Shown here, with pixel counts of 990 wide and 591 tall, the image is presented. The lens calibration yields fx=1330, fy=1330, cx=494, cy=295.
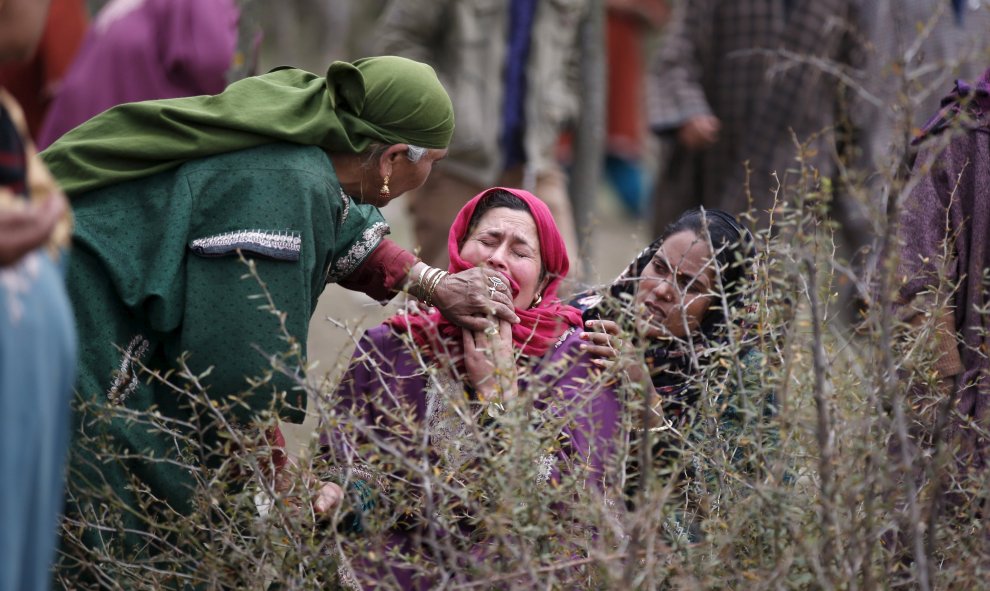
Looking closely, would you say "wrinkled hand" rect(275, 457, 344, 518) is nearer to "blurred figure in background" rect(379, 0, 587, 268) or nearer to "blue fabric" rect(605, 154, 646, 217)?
"blurred figure in background" rect(379, 0, 587, 268)

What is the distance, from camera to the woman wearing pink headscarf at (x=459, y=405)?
2.72 meters

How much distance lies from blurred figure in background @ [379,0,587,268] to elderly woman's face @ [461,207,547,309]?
240 centimetres

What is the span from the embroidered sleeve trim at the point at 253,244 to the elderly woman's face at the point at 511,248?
1.77 feet

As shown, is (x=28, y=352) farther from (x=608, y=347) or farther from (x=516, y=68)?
(x=516, y=68)

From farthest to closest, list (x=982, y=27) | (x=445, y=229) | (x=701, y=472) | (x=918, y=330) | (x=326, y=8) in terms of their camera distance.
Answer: (x=326, y=8) < (x=445, y=229) < (x=982, y=27) < (x=918, y=330) < (x=701, y=472)

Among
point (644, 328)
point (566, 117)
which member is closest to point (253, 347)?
point (644, 328)

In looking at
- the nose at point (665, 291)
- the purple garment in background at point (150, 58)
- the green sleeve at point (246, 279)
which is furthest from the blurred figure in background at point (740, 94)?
the green sleeve at point (246, 279)

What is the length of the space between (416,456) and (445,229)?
2.96 m

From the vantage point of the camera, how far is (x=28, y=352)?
6.50ft

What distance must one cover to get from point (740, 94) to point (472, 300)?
315 cm

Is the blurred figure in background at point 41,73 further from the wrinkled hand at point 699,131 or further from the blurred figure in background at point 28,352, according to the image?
the blurred figure in background at point 28,352

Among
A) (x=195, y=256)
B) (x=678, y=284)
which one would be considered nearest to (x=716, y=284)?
(x=678, y=284)

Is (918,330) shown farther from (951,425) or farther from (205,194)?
(205,194)

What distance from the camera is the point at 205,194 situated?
303 cm
